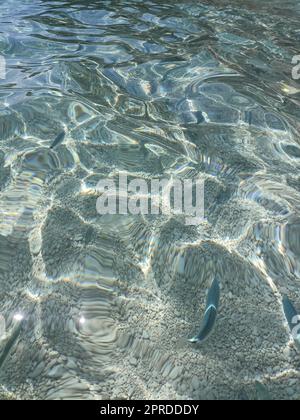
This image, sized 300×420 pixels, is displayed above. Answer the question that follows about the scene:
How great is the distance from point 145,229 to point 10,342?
3.76 feet

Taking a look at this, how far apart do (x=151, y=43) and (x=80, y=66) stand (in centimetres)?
141

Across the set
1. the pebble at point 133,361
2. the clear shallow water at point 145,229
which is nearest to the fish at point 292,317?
the clear shallow water at point 145,229

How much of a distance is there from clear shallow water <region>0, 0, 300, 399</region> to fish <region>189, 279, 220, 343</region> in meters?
0.06

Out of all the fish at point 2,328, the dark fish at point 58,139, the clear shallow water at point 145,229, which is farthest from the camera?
the dark fish at point 58,139

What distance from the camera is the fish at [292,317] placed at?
2.17 m

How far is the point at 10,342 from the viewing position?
7.09ft

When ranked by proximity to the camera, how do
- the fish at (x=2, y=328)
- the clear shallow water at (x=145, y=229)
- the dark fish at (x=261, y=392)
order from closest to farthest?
the dark fish at (x=261, y=392)
the clear shallow water at (x=145, y=229)
the fish at (x=2, y=328)

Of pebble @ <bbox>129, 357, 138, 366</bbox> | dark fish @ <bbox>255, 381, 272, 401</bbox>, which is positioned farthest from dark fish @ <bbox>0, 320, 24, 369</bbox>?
dark fish @ <bbox>255, 381, 272, 401</bbox>

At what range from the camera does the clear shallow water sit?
6.84ft

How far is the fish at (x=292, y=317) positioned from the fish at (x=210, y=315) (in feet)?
1.26

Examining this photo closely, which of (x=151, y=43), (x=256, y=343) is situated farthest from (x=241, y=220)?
(x=151, y=43)

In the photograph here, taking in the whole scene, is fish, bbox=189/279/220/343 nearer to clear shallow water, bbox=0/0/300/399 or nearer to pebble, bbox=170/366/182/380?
clear shallow water, bbox=0/0/300/399

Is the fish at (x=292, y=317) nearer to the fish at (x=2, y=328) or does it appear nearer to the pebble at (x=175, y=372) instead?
the pebble at (x=175, y=372)
